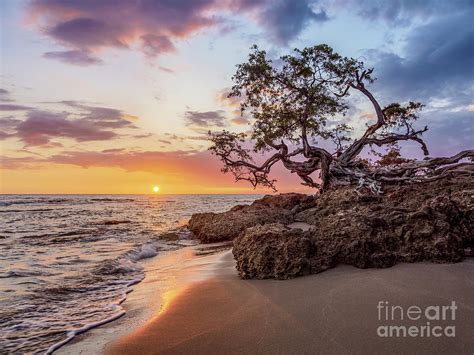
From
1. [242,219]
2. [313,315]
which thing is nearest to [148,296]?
[313,315]

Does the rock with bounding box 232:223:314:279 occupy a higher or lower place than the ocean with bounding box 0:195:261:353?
higher

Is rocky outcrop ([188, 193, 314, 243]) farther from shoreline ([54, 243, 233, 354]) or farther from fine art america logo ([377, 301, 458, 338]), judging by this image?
fine art america logo ([377, 301, 458, 338])

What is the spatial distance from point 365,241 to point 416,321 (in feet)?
6.21

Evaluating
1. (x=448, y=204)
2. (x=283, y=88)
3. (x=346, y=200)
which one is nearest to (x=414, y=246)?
(x=448, y=204)

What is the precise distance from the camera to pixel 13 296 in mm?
5930

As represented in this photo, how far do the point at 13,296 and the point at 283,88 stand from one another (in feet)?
37.7

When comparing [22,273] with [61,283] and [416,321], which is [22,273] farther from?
[416,321]

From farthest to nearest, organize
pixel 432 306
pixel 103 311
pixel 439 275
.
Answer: pixel 103 311
pixel 439 275
pixel 432 306

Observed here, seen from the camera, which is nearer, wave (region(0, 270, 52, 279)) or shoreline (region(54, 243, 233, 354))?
shoreline (region(54, 243, 233, 354))

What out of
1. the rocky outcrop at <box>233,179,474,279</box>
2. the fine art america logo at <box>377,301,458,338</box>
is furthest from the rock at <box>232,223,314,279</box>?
the fine art america logo at <box>377,301,458,338</box>

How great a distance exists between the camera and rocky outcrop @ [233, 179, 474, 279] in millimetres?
4867

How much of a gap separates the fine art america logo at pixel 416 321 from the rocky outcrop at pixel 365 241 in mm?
1412

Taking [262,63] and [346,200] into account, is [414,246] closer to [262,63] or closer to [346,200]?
[346,200]

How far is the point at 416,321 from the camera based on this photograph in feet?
10.4
